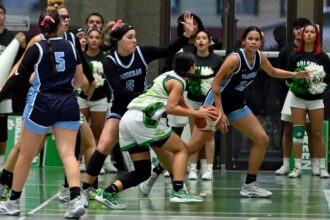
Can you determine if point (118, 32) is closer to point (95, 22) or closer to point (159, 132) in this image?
point (159, 132)

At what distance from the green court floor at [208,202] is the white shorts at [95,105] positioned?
98cm

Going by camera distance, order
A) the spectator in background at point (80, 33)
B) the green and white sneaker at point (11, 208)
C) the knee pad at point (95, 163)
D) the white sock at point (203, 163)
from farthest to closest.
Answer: the white sock at point (203, 163)
the spectator in background at point (80, 33)
the knee pad at point (95, 163)
the green and white sneaker at point (11, 208)

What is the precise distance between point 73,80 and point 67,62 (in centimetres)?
32

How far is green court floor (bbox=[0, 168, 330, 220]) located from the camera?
402 inches

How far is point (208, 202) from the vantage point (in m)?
11.3

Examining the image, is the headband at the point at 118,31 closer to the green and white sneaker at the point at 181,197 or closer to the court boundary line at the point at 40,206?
the green and white sneaker at the point at 181,197

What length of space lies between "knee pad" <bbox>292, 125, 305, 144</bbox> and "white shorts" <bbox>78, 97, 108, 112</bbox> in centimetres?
277

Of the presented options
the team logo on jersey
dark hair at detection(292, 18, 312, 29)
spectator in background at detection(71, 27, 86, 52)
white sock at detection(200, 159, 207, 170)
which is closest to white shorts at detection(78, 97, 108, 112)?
spectator in background at detection(71, 27, 86, 52)

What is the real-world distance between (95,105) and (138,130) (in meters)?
3.76

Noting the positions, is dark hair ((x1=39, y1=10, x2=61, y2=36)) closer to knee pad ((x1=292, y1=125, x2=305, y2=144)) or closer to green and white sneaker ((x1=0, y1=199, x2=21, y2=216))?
green and white sneaker ((x1=0, y1=199, x2=21, y2=216))

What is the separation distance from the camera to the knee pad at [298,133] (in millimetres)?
14133

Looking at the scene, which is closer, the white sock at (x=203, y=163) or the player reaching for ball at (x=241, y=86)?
the player reaching for ball at (x=241, y=86)

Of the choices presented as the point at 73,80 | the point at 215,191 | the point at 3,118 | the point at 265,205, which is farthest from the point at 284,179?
the point at 73,80

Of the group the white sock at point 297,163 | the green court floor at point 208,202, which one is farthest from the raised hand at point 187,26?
the white sock at point 297,163
